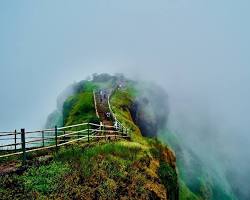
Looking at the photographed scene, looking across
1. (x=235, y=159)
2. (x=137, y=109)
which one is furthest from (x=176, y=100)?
(x=137, y=109)

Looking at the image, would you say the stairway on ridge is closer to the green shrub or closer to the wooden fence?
the wooden fence

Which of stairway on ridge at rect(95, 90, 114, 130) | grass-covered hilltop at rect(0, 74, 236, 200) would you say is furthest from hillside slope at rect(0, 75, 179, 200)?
stairway on ridge at rect(95, 90, 114, 130)

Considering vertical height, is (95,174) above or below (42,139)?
below

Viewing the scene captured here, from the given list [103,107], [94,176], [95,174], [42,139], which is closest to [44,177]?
[42,139]

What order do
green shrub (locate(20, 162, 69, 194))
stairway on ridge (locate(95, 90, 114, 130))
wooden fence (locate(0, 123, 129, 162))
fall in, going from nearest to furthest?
→ green shrub (locate(20, 162, 69, 194))
wooden fence (locate(0, 123, 129, 162))
stairway on ridge (locate(95, 90, 114, 130))

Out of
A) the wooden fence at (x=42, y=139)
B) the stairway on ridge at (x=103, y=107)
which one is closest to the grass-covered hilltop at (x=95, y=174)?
the wooden fence at (x=42, y=139)

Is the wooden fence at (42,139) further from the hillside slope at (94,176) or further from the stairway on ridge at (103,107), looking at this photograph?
the stairway on ridge at (103,107)

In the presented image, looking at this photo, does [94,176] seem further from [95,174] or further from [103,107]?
[103,107]

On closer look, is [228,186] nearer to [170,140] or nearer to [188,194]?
[170,140]

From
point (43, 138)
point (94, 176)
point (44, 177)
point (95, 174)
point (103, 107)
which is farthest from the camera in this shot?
point (103, 107)

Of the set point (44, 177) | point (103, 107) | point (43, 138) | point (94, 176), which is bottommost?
point (94, 176)

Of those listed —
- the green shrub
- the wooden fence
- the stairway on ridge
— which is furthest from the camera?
the stairway on ridge

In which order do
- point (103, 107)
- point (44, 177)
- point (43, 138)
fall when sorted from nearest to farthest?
1. point (44, 177)
2. point (43, 138)
3. point (103, 107)

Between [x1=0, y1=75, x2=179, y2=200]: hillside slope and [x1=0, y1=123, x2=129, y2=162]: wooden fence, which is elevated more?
[x1=0, y1=123, x2=129, y2=162]: wooden fence
